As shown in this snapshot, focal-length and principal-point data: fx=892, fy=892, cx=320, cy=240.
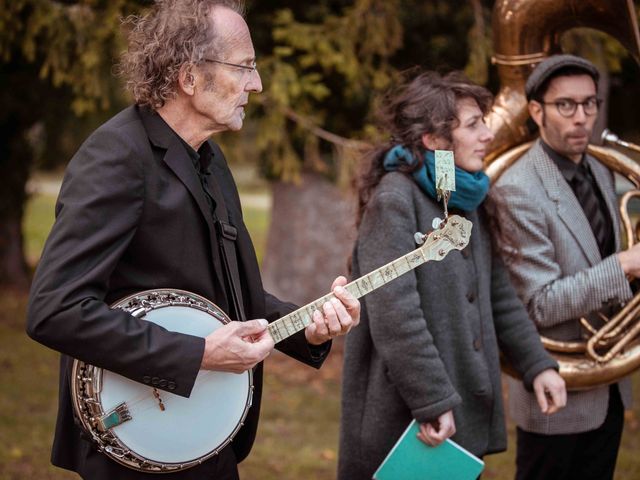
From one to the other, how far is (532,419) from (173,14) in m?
1.99

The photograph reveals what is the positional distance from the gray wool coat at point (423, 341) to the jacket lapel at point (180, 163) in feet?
2.36

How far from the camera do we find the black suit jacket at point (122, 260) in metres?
2.03

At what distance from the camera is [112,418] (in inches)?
83.2

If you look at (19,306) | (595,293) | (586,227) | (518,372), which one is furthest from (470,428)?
(19,306)

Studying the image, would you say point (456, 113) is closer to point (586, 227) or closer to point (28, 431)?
point (586, 227)

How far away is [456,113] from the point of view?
2.95 metres

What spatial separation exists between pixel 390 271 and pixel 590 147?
159cm

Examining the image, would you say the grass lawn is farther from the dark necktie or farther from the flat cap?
the flat cap

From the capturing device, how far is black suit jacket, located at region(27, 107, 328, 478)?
203cm

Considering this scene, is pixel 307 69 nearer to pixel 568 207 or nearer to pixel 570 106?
pixel 570 106

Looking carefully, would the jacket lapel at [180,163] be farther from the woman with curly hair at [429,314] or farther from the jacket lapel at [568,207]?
the jacket lapel at [568,207]

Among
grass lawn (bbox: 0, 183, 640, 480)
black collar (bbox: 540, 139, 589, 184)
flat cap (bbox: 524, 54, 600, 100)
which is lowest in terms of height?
grass lawn (bbox: 0, 183, 640, 480)

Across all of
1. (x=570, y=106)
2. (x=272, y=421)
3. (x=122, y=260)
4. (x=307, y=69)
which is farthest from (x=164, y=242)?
(x=307, y=69)

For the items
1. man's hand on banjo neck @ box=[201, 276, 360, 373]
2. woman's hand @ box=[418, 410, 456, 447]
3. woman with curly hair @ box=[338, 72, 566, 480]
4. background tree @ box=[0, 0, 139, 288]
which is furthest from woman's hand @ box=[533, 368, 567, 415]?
background tree @ box=[0, 0, 139, 288]
